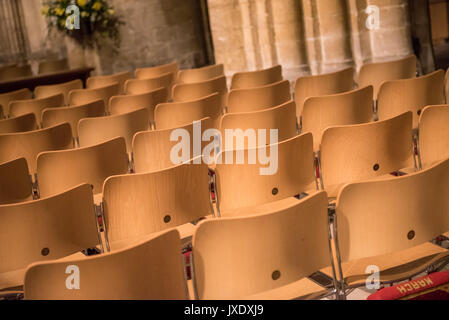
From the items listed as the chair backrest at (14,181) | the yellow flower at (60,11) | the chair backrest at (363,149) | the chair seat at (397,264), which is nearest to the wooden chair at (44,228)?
the chair backrest at (14,181)

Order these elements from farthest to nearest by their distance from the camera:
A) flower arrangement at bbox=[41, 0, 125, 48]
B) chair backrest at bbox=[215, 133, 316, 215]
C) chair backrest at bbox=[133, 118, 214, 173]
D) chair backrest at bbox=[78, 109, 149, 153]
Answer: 1. flower arrangement at bbox=[41, 0, 125, 48]
2. chair backrest at bbox=[78, 109, 149, 153]
3. chair backrest at bbox=[133, 118, 214, 173]
4. chair backrest at bbox=[215, 133, 316, 215]

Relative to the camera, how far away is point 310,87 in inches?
218

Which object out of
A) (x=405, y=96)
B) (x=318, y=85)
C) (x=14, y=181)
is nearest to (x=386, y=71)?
(x=318, y=85)

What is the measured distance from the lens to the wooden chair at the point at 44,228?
9.25 feet


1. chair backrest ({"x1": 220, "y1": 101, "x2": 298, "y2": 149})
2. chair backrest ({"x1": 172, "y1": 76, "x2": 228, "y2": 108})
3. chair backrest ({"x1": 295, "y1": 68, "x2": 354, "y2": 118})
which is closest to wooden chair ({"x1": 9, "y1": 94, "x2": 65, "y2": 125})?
chair backrest ({"x1": 172, "y1": 76, "x2": 228, "y2": 108})

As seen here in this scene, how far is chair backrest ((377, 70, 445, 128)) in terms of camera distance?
4477mm

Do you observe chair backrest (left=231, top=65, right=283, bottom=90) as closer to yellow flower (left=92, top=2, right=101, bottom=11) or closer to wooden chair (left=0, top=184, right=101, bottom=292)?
wooden chair (left=0, top=184, right=101, bottom=292)

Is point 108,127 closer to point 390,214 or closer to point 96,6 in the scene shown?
point 390,214

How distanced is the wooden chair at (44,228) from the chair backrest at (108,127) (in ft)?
6.21

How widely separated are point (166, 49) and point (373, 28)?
497cm

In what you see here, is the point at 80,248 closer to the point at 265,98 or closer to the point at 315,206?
the point at 315,206

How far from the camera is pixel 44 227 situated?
2.90 meters

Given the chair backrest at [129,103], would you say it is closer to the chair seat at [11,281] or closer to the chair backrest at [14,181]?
the chair backrest at [14,181]

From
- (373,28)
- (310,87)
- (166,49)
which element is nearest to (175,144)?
(310,87)
